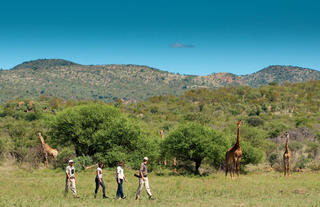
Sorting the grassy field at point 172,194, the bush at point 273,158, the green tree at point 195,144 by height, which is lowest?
the bush at point 273,158

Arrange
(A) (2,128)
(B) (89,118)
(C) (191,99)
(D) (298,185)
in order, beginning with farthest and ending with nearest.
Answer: (C) (191,99)
(A) (2,128)
(B) (89,118)
(D) (298,185)

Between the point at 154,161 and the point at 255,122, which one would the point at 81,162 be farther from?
the point at 255,122

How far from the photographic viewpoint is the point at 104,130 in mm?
28609

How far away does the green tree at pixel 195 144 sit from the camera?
26688 millimetres

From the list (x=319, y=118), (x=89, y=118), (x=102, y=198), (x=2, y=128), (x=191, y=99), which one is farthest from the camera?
(x=191, y=99)

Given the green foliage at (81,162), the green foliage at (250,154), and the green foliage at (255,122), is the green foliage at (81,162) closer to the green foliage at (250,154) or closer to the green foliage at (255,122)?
the green foliage at (250,154)

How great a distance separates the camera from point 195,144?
88.1ft

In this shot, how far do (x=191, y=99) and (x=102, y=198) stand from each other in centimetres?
9299

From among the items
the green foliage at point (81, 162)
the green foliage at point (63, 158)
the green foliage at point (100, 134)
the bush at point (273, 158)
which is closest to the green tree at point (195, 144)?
the green foliage at point (100, 134)

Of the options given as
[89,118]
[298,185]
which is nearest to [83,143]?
[89,118]

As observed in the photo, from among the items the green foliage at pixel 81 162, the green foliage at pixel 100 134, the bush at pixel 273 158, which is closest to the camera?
the green foliage at pixel 81 162

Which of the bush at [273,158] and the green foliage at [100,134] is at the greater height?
the green foliage at [100,134]

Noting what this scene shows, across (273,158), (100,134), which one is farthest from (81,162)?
(273,158)

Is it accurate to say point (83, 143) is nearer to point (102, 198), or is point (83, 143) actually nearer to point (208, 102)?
point (102, 198)
